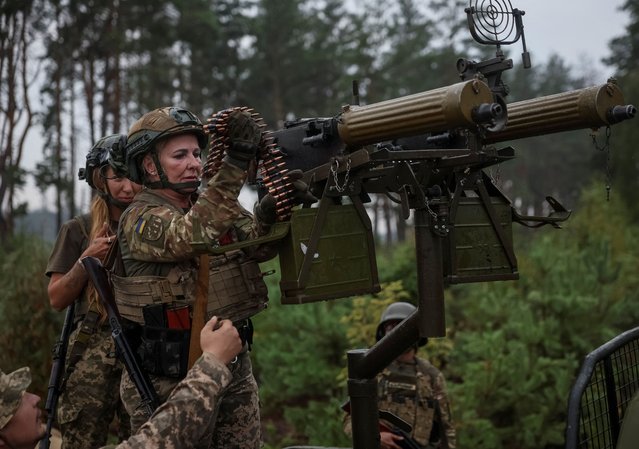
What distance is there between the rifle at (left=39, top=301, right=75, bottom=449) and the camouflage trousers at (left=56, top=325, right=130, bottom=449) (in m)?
0.06

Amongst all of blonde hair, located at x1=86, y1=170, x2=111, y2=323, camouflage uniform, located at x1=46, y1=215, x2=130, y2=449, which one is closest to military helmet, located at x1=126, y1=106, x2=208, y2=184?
blonde hair, located at x1=86, y1=170, x2=111, y2=323

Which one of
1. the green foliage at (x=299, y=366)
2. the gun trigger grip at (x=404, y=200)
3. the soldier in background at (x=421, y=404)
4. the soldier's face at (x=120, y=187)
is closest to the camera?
the gun trigger grip at (x=404, y=200)

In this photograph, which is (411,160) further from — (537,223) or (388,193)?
(537,223)

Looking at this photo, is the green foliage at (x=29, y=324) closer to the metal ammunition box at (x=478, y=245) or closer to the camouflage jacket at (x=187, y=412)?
the camouflage jacket at (x=187, y=412)

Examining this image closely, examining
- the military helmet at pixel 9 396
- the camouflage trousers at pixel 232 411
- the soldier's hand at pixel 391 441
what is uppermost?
the military helmet at pixel 9 396

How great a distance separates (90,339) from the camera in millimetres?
4805

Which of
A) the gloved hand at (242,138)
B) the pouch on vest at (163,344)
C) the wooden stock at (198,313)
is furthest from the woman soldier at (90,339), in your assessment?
the gloved hand at (242,138)

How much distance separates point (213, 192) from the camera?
3420mm

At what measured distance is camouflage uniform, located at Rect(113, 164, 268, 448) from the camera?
341 cm

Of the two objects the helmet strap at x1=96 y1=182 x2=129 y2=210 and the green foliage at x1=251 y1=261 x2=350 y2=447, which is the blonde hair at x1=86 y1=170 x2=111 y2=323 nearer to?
Answer: the helmet strap at x1=96 y1=182 x2=129 y2=210

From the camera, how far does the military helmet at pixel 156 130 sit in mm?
3719

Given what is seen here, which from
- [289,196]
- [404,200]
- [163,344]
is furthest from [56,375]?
[404,200]

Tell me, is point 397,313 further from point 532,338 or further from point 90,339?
point 532,338

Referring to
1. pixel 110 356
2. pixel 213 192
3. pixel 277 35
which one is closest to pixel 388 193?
pixel 213 192
